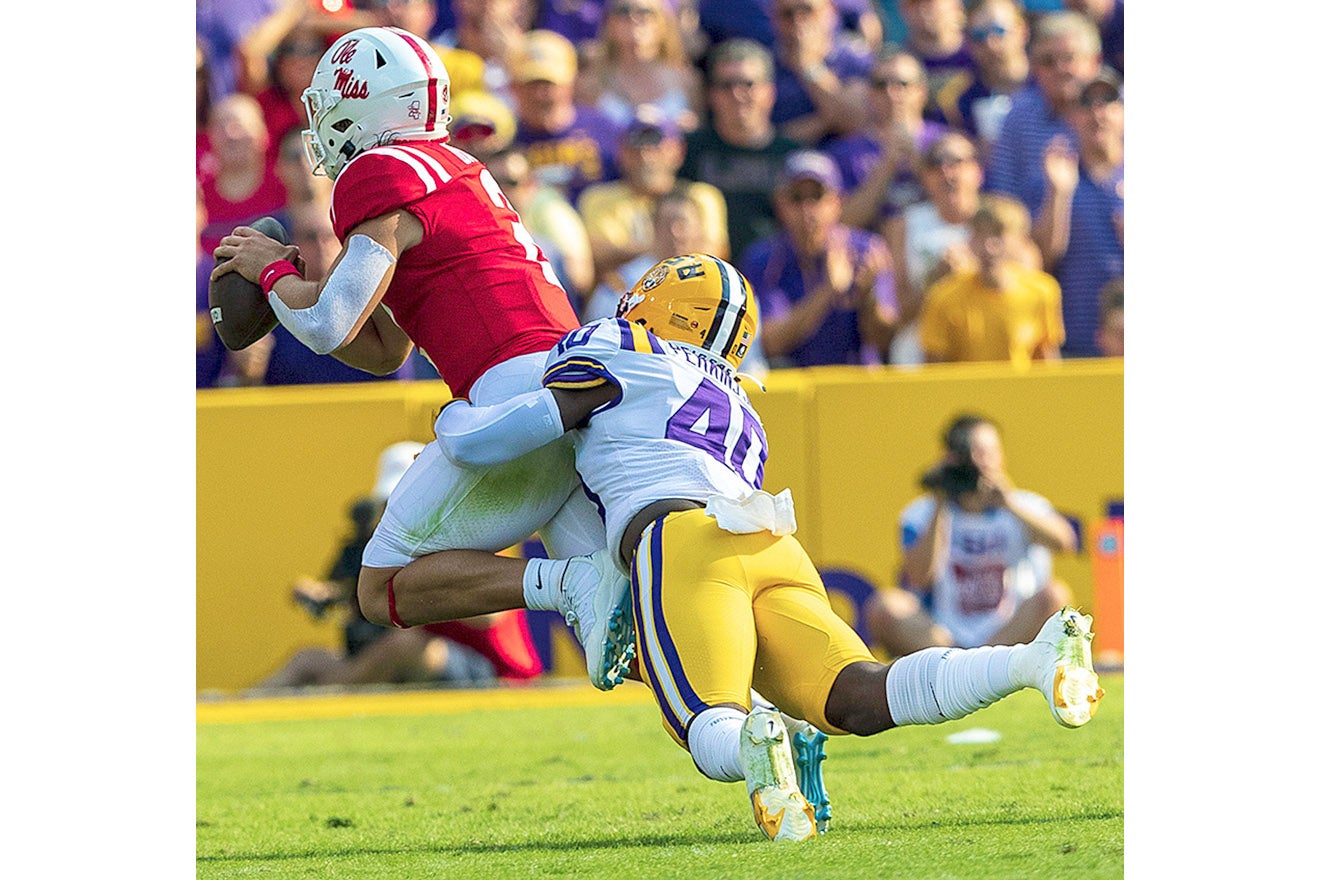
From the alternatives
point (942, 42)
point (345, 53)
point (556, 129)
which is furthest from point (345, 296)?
point (942, 42)

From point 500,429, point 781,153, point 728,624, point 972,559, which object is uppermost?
point 781,153

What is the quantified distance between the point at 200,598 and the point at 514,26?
3392mm

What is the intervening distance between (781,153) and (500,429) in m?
5.05

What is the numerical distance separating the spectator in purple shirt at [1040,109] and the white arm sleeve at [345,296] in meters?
5.24

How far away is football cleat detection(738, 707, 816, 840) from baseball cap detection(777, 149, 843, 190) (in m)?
5.22

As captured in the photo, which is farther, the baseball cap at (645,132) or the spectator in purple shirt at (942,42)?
the spectator in purple shirt at (942,42)

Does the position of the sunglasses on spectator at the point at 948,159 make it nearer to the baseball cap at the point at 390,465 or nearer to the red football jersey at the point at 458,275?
the baseball cap at the point at 390,465

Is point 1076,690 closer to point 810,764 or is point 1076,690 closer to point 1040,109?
point 810,764

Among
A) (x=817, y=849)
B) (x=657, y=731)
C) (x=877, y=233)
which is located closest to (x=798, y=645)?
(x=817, y=849)

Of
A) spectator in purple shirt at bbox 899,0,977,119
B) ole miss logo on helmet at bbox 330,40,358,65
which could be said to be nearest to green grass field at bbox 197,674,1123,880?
ole miss logo on helmet at bbox 330,40,358,65

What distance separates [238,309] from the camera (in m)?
4.71

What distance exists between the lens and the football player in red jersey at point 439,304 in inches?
179

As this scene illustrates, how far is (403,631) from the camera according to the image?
7977 millimetres

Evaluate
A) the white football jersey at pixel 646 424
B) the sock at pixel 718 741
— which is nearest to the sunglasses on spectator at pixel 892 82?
the white football jersey at pixel 646 424
